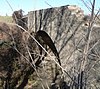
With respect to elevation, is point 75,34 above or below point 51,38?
below

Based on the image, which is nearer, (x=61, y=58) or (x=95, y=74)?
(x=95, y=74)

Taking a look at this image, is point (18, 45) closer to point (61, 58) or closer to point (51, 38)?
point (51, 38)

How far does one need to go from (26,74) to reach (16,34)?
5.09 ft

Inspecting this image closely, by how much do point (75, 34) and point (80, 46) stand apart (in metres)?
0.90

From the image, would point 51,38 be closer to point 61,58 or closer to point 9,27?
point 61,58

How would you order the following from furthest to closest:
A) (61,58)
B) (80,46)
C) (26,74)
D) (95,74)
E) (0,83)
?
(26,74) → (0,83) → (61,58) → (80,46) → (95,74)

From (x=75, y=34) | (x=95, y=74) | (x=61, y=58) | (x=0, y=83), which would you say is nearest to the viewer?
(x=95, y=74)

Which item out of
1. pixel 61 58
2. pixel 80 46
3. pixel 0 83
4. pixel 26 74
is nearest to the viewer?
pixel 80 46

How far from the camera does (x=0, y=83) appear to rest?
969 centimetres

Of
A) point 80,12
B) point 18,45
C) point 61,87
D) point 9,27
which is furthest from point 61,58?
point 9,27

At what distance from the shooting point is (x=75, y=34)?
602cm

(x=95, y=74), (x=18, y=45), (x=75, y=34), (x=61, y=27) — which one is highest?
(x=18, y=45)

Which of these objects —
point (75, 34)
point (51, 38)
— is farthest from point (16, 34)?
point (75, 34)

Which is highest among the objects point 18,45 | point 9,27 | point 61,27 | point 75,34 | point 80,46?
point 9,27
